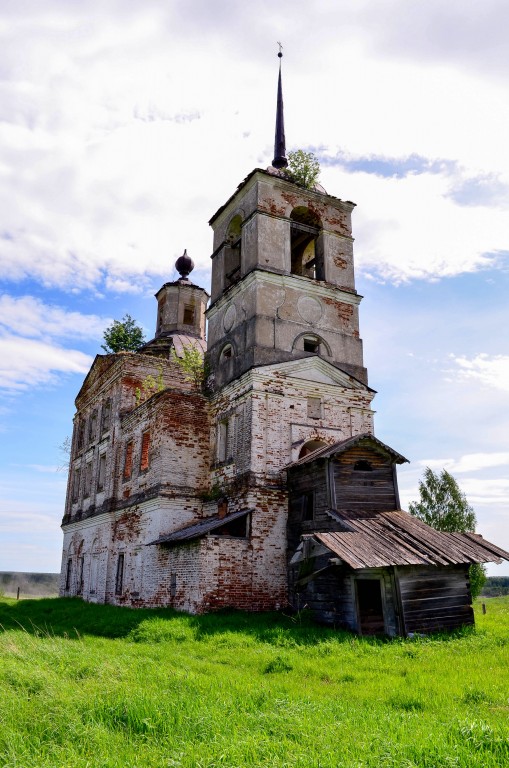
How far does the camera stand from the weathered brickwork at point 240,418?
14664 millimetres

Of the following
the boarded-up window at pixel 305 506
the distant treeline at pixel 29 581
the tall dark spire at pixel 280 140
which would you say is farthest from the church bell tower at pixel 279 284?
the distant treeline at pixel 29 581

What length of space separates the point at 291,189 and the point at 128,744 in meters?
16.7

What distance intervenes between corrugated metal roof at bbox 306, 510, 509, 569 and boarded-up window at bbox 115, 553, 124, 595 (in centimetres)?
987

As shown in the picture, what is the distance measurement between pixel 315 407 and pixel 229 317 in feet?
14.1

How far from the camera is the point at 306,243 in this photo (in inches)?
801

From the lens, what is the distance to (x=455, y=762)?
14.4 ft

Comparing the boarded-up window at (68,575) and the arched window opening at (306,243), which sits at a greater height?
the arched window opening at (306,243)

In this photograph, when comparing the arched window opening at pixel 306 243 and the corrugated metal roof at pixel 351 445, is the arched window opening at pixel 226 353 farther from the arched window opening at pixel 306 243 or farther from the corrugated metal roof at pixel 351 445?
the corrugated metal roof at pixel 351 445

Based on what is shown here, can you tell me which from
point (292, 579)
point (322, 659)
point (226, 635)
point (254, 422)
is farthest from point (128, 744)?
point (254, 422)

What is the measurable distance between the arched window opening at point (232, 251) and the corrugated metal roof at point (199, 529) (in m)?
8.07

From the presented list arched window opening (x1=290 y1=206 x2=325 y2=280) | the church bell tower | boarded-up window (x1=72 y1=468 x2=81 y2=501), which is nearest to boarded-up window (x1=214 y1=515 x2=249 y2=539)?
the church bell tower

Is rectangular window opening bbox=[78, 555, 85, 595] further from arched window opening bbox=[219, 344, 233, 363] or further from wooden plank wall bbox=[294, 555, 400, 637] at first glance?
wooden plank wall bbox=[294, 555, 400, 637]

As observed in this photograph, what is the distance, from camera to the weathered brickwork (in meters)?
14.7

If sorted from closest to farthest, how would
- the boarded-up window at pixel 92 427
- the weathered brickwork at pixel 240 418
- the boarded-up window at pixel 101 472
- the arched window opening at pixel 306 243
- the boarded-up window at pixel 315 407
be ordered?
the weathered brickwork at pixel 240 418 < the boarded-up window at pixel 315 407 < the arched window opening at pixel 306 243 < the boarded-up window at pixel 101 472 < the boarded-up window at pixel 92 427
